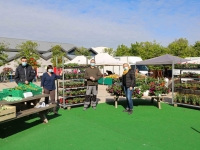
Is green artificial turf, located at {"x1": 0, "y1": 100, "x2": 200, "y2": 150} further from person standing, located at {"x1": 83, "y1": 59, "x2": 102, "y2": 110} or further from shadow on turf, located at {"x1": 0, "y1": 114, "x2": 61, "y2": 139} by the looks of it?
A: person standing, located at {"x1": 83, "y1": 59, "x2": 102, "y2": 110}

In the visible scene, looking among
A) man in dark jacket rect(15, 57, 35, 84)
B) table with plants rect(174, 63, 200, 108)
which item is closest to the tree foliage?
table with plants rect(174, 63, 200, 108)

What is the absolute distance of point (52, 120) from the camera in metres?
6.35

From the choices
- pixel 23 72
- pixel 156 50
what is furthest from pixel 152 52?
pixel 23 72

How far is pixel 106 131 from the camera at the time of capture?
524cm

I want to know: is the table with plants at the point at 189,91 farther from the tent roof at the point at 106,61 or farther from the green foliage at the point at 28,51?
the green foliage at the point at 28,51

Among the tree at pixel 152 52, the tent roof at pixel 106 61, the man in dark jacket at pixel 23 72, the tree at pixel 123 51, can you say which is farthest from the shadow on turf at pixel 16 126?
the tree at pixel 123 51

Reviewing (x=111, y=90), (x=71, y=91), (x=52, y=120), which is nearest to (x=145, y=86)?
(x=111, y=90)

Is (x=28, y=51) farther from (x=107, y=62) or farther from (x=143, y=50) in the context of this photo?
(x=143, y=50)

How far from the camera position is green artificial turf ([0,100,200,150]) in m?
4.33

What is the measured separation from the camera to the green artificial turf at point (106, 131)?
4.33m

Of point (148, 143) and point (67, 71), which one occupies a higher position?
point (67, 71)

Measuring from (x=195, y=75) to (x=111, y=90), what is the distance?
3596mm

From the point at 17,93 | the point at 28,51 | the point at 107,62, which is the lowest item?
the point at 17,93

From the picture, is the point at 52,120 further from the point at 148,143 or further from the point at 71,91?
the point at 148,143
